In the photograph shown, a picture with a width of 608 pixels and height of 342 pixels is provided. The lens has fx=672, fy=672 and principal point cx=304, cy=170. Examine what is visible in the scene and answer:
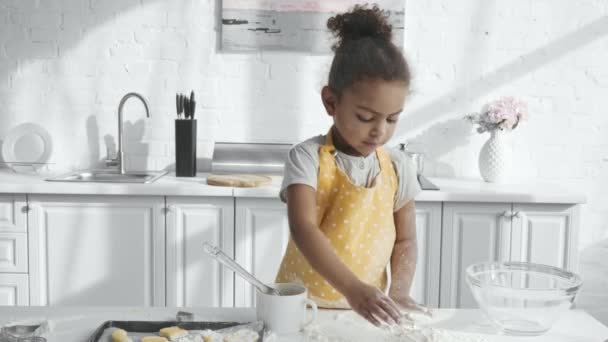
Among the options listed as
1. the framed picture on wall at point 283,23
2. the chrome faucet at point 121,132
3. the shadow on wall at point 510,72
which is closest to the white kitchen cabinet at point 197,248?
the chrome faucet at point 121,132

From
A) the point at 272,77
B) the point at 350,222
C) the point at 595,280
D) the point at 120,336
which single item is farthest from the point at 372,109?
the point at 595,280

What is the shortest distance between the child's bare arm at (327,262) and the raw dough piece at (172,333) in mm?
283

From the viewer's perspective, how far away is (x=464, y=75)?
3.21 metres

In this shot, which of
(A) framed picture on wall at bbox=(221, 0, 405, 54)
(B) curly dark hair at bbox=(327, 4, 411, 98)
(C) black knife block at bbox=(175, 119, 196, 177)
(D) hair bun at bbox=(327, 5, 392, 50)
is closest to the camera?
(B) curly dark hair at bbox=(327, 4, 411, 98)

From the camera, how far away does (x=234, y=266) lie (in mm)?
1202

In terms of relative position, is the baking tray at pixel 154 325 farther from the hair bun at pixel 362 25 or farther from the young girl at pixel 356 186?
the hair bun at pixel 362 25

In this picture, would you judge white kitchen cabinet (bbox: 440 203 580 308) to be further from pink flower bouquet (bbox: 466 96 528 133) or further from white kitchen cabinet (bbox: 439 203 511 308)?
pink flower bouquet (bbox: 466 96 528 133)

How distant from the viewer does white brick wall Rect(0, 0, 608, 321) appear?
10.3 feet

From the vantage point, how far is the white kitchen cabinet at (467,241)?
2.72 meters

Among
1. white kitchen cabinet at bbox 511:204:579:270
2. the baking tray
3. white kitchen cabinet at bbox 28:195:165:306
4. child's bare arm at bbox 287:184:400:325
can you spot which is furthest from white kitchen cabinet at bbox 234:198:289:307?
the baking tray

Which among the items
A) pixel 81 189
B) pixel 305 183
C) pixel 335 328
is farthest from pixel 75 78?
pixel 335 328

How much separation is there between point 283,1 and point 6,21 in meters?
1.30

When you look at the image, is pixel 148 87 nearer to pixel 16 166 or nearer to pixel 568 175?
pixel 16 166

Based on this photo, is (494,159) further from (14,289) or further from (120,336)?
(120,336)
